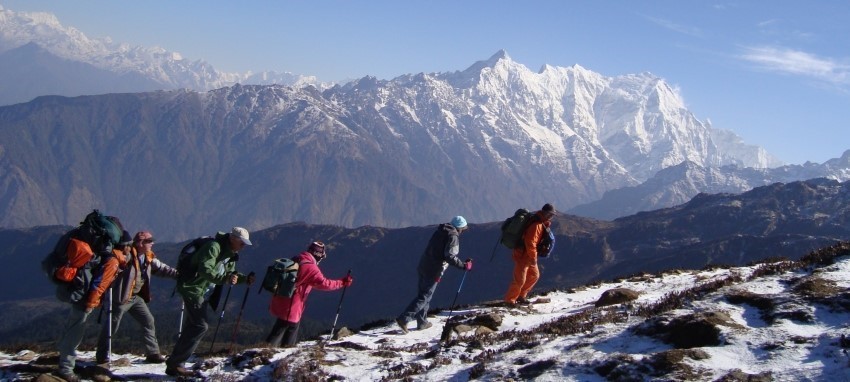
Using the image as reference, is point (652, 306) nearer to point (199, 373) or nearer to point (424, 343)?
point (424, 343)

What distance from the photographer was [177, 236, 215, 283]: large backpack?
45.3ft

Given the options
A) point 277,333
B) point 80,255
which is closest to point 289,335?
point 277,333

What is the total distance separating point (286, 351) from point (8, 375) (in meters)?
5.75

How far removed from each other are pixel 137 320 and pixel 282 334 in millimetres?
3487

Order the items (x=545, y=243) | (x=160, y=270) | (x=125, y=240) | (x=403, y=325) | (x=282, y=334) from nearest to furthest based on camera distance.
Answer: (x=125, y=240) → (x=160, y=270) → (x=282, y=334) → (x=403, y=325) → (x=545, y=243)

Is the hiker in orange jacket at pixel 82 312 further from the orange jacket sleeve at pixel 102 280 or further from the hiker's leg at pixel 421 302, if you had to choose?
the hiker's leg at pixel 421 302

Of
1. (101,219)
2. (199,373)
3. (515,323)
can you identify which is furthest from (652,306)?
(101,219)

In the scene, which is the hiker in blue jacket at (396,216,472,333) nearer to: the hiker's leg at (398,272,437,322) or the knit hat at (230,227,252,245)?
the hiker's leg at (398,272,437,322)

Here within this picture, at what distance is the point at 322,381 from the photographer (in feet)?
42.0

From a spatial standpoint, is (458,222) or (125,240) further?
(458,222)

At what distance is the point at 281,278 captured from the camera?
15.8 metres

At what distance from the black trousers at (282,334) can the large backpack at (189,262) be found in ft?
10.1

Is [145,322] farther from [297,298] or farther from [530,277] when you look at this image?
[530,277]

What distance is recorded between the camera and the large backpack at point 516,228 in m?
20.7
